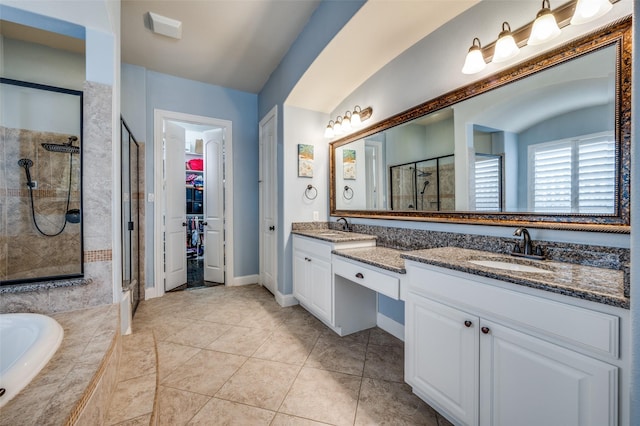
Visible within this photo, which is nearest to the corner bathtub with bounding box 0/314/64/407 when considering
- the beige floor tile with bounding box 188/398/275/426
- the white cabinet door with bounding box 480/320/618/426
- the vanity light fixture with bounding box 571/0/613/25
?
the beige floor tile with bounding box 188/398/275/426

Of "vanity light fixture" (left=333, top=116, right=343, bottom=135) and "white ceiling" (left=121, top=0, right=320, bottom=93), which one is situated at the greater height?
"white ceiling" (left=121, top=0, right=320, bottom=93)

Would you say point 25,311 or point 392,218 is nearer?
point 25,311

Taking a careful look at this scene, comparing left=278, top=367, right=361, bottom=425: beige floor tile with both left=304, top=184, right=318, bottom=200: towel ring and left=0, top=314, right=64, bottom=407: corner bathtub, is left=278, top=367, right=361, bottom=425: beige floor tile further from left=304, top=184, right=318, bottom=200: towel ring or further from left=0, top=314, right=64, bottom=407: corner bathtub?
left=304, top=184, right=318, bottom=200: towel ring

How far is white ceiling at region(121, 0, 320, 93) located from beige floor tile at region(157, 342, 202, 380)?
9.17 feet

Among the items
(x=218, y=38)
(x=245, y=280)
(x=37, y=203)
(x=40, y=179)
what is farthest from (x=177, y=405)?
(x=218, y=38)

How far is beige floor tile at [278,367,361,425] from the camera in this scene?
140 cm

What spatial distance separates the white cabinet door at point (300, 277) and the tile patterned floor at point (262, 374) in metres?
0.21

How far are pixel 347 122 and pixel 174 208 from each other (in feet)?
8.29

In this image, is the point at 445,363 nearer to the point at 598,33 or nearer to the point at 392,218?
the point at 392,218

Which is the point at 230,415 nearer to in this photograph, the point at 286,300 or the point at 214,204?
the point at 286,300

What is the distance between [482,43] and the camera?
5.15ft

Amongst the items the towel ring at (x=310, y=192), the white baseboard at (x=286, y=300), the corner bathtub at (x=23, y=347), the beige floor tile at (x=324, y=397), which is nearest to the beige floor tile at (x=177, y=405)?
the beige floor tile at (x=324, y=397)

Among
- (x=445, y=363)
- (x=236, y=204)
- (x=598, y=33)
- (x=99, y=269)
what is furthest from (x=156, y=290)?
(x=598, y=33)

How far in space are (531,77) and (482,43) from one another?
389 mm
